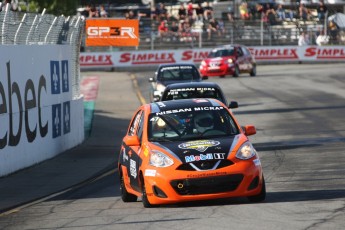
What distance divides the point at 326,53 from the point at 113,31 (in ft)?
76.7

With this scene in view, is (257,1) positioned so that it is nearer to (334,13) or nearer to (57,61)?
(334,13)

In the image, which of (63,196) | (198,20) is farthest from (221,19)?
(63,196)

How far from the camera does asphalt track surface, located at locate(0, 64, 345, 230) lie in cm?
1110

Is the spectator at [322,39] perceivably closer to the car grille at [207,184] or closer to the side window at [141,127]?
the side window at [141,127]

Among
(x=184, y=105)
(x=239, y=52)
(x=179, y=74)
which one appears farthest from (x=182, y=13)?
(x=184, y=105)

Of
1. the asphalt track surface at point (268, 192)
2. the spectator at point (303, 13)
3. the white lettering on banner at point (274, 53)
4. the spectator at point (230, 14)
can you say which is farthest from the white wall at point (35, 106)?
the spectator at point (303, 13)

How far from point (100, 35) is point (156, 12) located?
78.9ft

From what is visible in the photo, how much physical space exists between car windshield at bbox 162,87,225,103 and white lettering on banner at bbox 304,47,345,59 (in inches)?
1572

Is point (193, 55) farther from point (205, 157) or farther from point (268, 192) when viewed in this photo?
point (205, 157)

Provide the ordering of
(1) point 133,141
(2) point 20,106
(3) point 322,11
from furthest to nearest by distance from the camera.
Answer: (3) point 322,11 → (2) point 20,106 → (1) point 133,141

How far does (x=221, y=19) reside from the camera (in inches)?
2598

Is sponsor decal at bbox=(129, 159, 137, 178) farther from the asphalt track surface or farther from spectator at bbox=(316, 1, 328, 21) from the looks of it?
spectator at bbox=(316, 1, 328, 21)

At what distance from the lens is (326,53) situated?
61.2 m

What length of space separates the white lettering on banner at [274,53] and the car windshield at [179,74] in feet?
95.0
